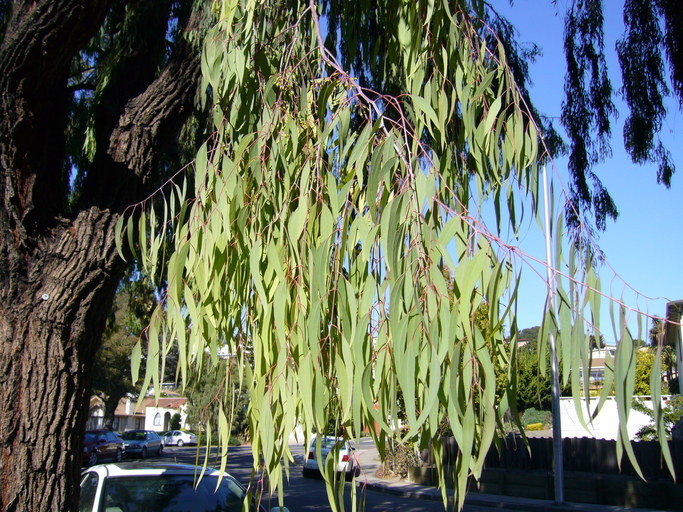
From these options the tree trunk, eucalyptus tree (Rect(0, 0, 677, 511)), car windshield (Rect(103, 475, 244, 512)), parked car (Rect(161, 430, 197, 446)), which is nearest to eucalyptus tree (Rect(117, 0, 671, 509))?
eucalyptus tree (Rect(0, 0, 677, 511))

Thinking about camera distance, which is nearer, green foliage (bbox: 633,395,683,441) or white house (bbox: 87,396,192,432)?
green foliage (bbox: 633,395,683,441)

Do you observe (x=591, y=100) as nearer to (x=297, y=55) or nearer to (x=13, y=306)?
(x=297, y=55)

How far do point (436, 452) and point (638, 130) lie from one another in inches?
234

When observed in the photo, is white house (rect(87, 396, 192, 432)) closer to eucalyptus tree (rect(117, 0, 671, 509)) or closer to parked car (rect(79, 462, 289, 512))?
parked car (rect(79, 462, 289, 512))

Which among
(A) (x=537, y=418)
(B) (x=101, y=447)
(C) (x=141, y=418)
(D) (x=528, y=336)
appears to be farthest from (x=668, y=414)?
(C) (x=141, y=418)

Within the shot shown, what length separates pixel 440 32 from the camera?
3.97m

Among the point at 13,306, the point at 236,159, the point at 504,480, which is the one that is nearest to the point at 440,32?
the point at 236,159

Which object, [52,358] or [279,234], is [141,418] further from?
[279,234]

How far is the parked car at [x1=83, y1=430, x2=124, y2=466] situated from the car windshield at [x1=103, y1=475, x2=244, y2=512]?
75.5ft

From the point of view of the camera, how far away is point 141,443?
3306 cm

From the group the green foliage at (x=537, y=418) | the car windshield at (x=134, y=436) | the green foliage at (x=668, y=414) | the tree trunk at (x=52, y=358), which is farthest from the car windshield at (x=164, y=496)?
the green foliage at (x=537, y=418)

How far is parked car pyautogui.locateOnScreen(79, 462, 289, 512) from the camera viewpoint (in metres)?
5.27

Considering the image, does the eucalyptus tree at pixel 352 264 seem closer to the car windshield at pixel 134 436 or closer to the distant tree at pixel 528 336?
the distant tree at pixel 528 336

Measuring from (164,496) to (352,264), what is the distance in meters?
3.39
